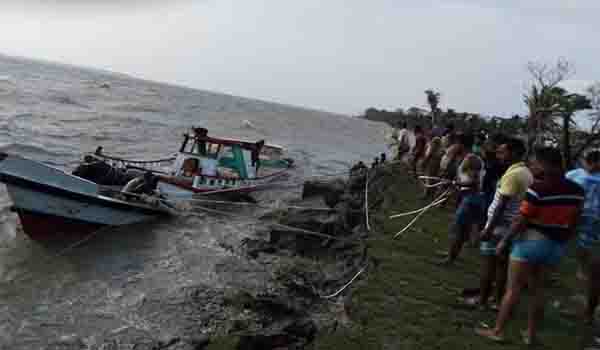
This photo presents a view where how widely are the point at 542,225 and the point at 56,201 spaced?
913cm

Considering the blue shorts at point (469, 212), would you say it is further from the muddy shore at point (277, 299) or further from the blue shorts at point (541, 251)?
the blue shorts at point (541, 251)

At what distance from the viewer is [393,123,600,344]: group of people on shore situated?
372 cm

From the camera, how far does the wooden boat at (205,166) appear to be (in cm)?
1186

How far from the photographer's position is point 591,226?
5039 millimetres

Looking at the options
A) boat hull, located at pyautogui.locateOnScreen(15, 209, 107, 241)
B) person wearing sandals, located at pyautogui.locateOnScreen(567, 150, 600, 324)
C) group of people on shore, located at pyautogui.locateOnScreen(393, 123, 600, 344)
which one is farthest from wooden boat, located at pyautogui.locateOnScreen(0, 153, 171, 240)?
person wearing sandals, located at pyautogui.locateOnScreen(567, 150, 600, 324)

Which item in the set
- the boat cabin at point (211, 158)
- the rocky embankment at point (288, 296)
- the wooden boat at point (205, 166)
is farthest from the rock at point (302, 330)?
the boat cabin at point (211, 158)

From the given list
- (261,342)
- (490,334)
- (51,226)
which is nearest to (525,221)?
(490,334)

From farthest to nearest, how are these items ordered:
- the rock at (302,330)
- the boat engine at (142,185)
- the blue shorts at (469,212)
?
the boat engine at (142,185), the blue shorts at (469,212), the rock at (302,330)

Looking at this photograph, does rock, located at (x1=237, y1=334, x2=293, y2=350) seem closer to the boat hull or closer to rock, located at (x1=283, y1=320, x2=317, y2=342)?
rock, located at (x1=283, y1=320, x2=317, y2=342)

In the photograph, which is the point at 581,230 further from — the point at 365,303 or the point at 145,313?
the point at 145,313

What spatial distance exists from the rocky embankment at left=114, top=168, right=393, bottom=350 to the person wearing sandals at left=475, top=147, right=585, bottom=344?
205cm

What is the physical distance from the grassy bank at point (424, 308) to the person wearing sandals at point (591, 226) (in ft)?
1.42

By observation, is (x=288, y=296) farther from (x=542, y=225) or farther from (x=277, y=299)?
(x=542, y=225)

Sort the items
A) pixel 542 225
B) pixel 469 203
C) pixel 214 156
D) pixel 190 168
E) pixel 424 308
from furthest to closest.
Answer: pixel 214 156 → pixel 190 168 → pixel 469 203 → pixel 424 308 → pixel 542 225
